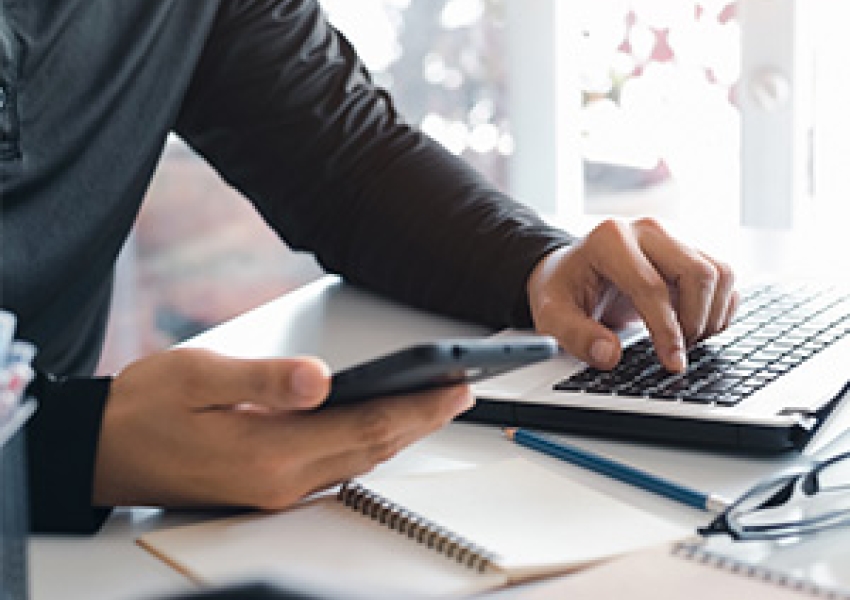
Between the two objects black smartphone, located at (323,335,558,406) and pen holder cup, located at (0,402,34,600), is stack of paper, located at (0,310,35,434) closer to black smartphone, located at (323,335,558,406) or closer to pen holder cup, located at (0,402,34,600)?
pen holder cup, located at (0,402,34,600)

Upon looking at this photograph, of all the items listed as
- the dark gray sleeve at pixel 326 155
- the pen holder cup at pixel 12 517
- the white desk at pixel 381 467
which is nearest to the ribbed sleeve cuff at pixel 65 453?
the white desk at pixel 381 467

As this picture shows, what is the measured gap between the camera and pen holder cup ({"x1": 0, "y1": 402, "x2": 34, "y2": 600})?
63 cm

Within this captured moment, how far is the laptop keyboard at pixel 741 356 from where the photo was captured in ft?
3.04

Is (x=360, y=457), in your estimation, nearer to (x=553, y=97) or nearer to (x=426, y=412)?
(x=426, y=412)

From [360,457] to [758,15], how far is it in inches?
64.4

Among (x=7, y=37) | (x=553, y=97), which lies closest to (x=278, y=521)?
(x=7, y=37)

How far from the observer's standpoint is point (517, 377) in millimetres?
975

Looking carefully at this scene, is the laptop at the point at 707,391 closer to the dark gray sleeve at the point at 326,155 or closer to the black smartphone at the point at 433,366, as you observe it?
the black smartphone at the point at 433,366

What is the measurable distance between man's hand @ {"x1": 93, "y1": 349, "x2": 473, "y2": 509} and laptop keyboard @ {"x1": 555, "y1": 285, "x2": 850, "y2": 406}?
18 cm

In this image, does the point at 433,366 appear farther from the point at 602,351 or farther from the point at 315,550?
the point at 602,351

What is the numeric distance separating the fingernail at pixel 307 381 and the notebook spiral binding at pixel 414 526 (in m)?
0.08

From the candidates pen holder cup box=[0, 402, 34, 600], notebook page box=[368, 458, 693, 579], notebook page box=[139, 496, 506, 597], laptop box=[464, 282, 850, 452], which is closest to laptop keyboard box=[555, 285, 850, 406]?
laptop box=[464, 282, 850, 452]

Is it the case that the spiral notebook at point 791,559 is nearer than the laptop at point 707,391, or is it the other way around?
the spiral notebook at point 791,559

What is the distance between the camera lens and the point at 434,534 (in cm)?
74
